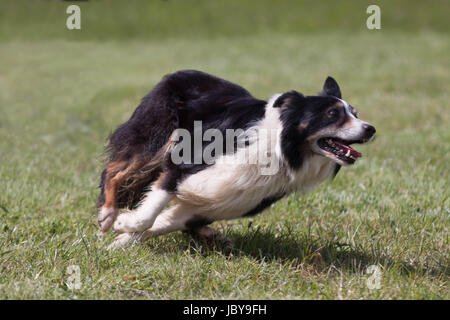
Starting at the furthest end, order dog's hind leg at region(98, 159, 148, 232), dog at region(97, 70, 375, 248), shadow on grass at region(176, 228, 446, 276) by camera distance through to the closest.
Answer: dog's hind leg at region(98, 159, 148, 232) < shadow on grass at region(176, 228, 446, 276) < dog at region(97, 70, 375, 248)

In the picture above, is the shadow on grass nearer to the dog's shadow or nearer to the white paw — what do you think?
the dog's shadow

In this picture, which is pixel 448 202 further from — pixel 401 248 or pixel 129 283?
pixel 129 283

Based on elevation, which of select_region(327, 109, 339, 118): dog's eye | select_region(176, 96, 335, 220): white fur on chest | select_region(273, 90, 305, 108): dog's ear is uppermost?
select_region(273, 90, 305, 108): dog's ear

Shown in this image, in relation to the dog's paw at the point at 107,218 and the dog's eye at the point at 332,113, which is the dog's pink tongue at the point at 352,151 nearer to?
the dog's eye at the point at 332,113

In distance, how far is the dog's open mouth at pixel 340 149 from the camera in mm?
3557

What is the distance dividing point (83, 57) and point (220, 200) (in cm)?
1668

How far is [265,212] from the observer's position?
16.7 ft

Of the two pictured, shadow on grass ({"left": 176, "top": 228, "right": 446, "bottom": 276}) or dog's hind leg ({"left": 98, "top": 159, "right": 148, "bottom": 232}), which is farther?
dog's hind leg ({"left": 98, "top": 159, "right": 148, "bottom": 232})

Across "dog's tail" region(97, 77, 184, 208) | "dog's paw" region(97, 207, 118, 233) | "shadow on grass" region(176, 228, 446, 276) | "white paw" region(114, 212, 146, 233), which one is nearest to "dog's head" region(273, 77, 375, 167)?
"shadow on grass" region(176, 228, 446, 276)

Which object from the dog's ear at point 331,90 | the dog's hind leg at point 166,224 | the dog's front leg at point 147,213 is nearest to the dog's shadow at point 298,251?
the dog's hind leg at point 166,224

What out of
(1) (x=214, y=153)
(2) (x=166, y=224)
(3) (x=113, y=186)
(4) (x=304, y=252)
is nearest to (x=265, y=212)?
(4) (x=304, y=252)

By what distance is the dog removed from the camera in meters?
3.64

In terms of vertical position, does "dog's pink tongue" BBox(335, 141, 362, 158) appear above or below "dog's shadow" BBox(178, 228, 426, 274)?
above
